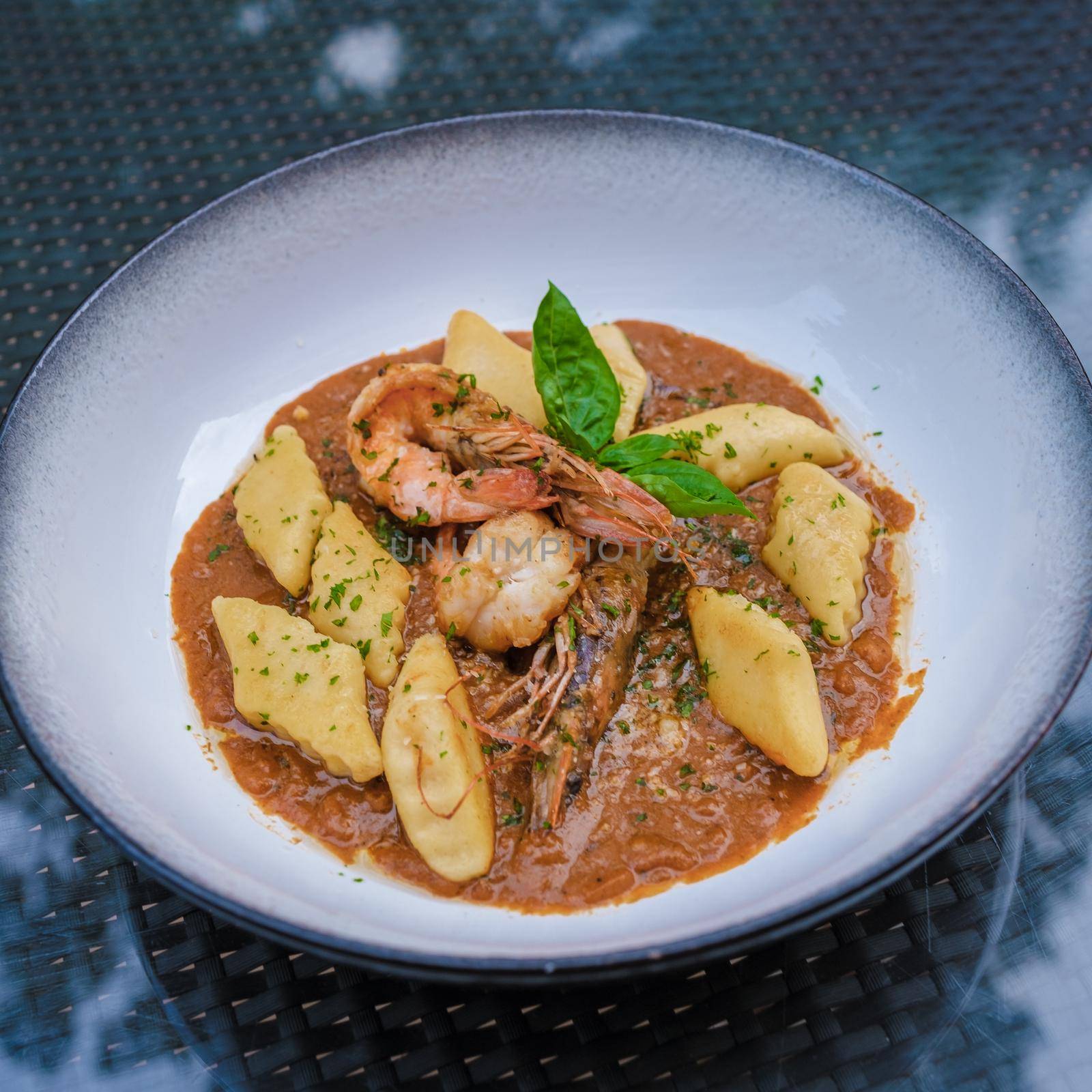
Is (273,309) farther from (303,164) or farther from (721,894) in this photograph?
(721,894)

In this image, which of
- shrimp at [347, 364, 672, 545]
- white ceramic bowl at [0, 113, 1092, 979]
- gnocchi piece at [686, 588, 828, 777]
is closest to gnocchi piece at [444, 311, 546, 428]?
shrimp at [347, 364, 672, 545]

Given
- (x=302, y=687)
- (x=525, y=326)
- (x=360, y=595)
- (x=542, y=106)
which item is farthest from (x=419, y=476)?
(x=542, y=106)

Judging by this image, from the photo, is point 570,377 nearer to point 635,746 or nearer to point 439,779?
point 635,746

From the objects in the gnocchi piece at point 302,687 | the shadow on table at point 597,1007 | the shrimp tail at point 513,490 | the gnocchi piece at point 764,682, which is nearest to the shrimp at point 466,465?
the shrimp tail at point 513,490

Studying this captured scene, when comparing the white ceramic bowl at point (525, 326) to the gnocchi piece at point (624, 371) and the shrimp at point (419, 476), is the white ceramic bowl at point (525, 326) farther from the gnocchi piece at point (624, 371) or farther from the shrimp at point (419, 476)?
the shrimp at point (419, 476)

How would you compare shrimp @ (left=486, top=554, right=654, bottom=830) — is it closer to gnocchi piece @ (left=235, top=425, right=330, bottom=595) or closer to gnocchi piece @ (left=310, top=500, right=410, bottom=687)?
gnocchi piece @ (left=310, top=500, right=410, bottom=687)

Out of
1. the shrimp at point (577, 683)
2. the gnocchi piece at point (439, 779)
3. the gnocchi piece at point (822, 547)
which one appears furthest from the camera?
the gnocchi piece at point (822, 547)
